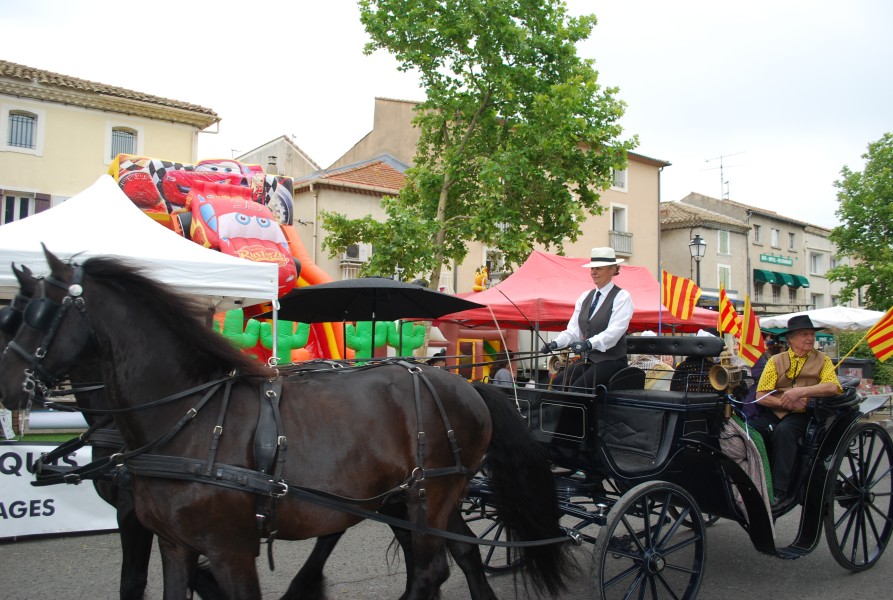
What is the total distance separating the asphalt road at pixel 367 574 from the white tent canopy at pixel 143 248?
2.28 meters

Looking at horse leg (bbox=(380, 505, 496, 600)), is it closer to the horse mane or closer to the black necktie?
A: the horse mane

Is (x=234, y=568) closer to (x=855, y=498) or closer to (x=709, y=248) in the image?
(x=855, y=498)

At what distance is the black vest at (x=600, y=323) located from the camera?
14.9ft

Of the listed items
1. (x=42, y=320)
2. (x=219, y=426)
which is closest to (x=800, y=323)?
(x=219, y=426)

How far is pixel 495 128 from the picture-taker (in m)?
13.9

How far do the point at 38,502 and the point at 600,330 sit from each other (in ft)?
14.7

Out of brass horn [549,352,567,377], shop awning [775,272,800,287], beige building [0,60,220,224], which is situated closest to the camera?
brass horn [549,352,567,377]

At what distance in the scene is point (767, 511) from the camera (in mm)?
4320

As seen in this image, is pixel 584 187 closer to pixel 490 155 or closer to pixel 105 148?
pixel 490 155

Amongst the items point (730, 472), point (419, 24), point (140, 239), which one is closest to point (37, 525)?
point (140, 239)

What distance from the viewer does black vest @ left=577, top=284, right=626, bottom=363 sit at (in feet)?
14.9

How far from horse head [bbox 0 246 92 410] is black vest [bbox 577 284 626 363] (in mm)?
3026

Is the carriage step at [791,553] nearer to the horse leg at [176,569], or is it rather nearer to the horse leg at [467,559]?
the horse leg at [467,559]

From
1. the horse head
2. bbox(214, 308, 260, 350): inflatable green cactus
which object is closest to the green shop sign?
bbox(214, 308, 260, 350): inflatable green cactus
